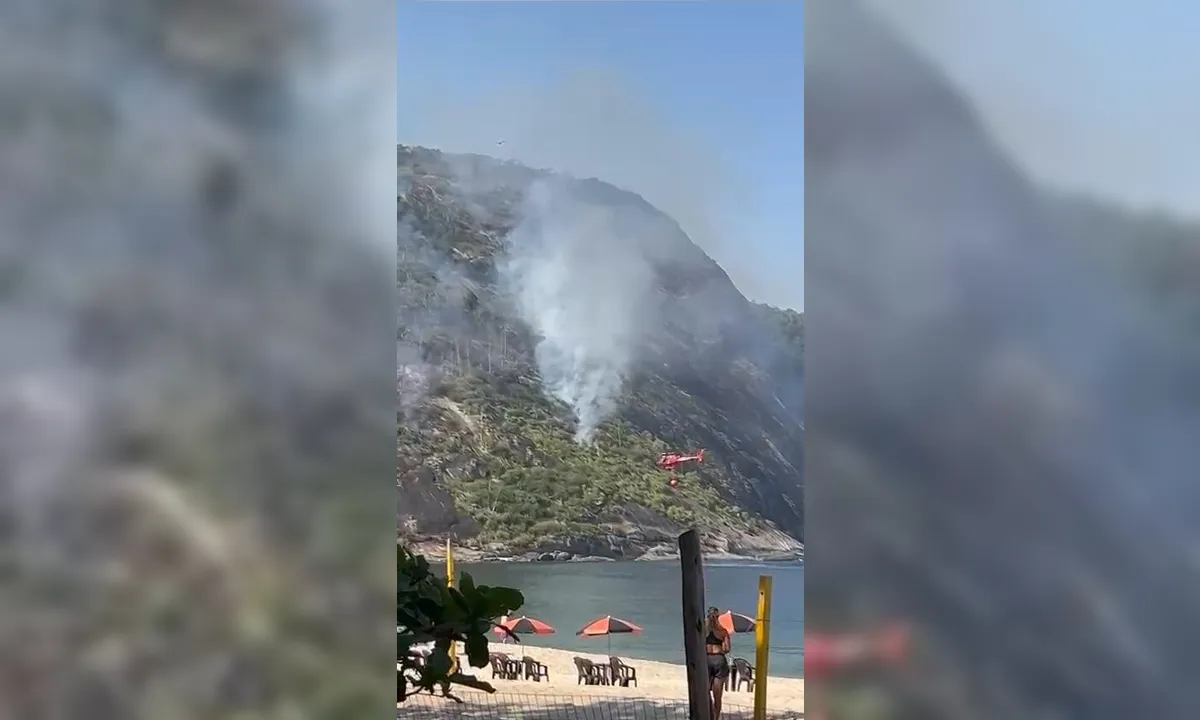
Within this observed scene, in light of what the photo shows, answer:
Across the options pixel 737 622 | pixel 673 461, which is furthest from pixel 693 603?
pixel 673 461

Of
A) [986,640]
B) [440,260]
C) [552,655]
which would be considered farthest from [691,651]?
[440,260]

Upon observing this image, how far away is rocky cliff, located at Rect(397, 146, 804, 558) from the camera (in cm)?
692

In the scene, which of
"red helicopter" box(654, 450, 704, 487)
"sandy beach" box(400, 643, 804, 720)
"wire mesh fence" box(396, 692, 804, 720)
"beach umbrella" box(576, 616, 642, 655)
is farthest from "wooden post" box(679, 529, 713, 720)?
"red helicopter" box(654, 450, 704, 487)

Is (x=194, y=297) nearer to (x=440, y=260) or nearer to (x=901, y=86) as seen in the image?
(x=901, y=86)

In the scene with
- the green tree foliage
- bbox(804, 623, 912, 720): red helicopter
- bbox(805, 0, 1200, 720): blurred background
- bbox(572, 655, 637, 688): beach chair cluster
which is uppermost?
bbox(805, 0, 1200, 720): blurred background

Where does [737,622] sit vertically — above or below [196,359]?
below

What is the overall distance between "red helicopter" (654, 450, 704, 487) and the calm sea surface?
1.81 feet

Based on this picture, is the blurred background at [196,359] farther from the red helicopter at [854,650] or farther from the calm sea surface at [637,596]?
the calm sea surface at [637,596]

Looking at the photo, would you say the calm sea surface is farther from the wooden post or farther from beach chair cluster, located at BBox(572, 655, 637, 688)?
the wooden post

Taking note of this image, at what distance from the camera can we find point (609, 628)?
6.27 metres

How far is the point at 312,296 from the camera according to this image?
0.82 metres

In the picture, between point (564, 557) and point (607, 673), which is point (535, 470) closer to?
point (564, 557)

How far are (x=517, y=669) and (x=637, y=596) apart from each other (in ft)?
3.59

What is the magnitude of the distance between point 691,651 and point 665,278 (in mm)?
4224
